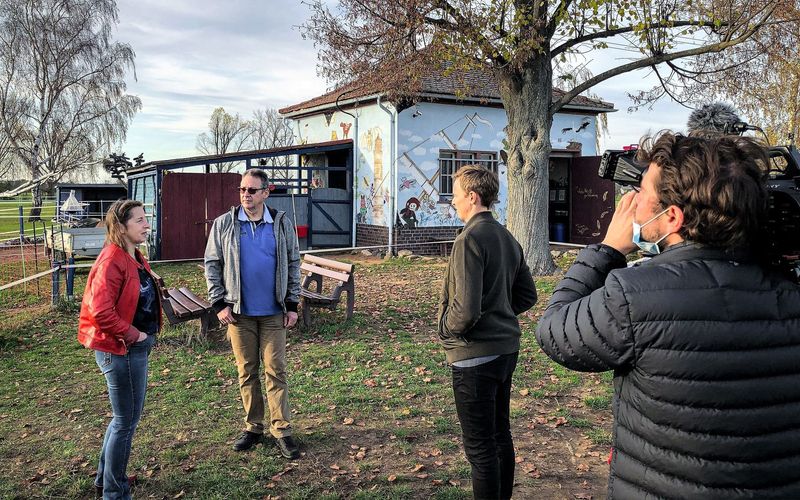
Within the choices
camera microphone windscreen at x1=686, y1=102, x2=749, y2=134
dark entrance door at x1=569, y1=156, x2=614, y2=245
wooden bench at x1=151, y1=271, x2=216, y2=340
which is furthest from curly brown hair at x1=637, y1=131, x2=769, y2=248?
dark entrance door at x1=569, y1=156, x2=614, y2=245

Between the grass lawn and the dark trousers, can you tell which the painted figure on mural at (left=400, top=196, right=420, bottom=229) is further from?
the dark trousers

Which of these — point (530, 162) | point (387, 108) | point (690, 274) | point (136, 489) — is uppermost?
point (387, 108)

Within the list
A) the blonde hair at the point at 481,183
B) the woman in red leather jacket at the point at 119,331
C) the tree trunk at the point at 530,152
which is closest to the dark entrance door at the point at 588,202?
the tree trunk at the point at 530,152

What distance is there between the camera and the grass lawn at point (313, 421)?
4082 millimetres

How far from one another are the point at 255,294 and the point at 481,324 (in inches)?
74.5

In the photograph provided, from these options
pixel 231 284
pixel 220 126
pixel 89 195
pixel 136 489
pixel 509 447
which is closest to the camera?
pixel 509 447

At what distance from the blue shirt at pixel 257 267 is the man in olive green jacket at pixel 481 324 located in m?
1.64

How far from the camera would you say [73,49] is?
30781 millimetres

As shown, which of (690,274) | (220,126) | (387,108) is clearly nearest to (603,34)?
(387,108)

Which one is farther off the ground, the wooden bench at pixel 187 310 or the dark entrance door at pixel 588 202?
the dark entrance door at pixel 588 202

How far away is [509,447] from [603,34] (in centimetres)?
992

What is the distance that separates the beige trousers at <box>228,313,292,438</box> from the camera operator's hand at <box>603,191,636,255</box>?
316 centimetres

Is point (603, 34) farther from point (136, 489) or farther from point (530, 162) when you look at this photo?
point (136, 489)

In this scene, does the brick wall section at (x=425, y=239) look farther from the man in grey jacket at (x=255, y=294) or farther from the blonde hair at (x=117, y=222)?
the blonde hair at (x=117, y=222)
